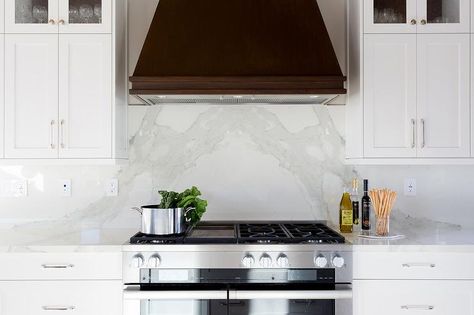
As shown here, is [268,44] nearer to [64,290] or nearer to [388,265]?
[388,265]

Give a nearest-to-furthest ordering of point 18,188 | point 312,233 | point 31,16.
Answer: point 312,233
point 31,16
point 18,188

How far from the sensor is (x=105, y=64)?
252 centimetres

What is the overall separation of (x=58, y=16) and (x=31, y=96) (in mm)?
466

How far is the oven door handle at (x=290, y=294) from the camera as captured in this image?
7.20 ft

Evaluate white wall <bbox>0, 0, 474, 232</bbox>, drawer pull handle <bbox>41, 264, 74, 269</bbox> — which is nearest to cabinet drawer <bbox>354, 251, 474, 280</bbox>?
white wall <bbox>0, 0, 474, 232</bbox>

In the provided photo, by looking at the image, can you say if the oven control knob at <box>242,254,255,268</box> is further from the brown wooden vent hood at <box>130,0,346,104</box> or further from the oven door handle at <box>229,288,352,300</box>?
the brown wooden vent hood at <box>130,0,346,104</box>

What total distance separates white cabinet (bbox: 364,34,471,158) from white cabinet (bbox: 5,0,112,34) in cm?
148

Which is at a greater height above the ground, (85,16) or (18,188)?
(85,16)

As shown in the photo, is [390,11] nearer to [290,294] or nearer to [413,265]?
[413,265]

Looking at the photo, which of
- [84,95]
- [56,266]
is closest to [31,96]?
[84,95]

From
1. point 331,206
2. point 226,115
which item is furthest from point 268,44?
point 331,206

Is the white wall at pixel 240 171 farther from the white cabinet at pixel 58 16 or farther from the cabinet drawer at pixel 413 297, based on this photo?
the cabinet drawer at pixel 413 297

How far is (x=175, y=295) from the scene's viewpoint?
2.18m

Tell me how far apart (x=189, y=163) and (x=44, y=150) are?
851 millimetres
